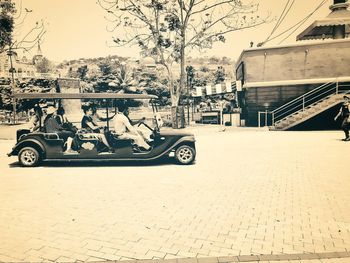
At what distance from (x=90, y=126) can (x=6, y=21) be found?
12363 mm

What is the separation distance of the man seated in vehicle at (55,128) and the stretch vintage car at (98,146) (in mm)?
133

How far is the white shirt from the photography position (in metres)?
9.96

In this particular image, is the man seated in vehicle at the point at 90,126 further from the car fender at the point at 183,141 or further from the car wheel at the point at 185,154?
the car wheel at the point at 185,154

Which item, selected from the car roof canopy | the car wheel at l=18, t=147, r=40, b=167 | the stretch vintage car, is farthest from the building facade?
the car wheel at l=18, t=147, r=40, b=167

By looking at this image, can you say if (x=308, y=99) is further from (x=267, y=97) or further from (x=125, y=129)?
(x=125, y=129)

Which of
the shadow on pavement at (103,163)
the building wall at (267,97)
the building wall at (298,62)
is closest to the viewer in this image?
the shadow on pavement at (103,163)

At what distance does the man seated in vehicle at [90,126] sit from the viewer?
1006cm

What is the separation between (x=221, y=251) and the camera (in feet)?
13.9

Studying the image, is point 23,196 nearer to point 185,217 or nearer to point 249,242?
point 185,217

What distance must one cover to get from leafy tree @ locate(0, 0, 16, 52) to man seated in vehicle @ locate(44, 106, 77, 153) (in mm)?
10339

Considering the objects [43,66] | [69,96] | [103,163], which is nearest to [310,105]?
[103,163]

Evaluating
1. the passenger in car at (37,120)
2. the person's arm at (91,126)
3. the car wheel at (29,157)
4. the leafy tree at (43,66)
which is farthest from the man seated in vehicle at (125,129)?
the leafy tree at (43,66)

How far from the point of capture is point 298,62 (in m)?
22.8

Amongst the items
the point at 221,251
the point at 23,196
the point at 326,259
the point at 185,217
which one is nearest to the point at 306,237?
the point at 326,259
